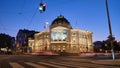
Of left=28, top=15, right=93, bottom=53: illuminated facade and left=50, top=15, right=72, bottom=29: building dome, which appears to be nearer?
left=28, top=15, right=93, bottom=53: illuminated facade

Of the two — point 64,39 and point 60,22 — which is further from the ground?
point 60,22

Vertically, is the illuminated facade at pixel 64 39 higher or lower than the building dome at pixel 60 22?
lower

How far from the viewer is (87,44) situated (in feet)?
358

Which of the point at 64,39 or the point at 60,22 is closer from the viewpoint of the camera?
the point at 64,39

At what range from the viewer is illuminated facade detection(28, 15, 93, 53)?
101 metres

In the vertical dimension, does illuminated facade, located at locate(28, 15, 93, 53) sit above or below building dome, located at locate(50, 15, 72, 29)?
below

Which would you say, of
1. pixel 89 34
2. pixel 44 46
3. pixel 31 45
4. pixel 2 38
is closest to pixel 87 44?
pixel 89 34

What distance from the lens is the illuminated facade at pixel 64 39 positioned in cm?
10106

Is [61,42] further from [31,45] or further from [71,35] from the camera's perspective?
[31,45]

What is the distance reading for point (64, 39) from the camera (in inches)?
4045

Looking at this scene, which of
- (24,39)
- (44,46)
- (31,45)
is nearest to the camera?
(44,46)

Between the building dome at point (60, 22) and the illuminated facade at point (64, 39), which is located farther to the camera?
the building dome at point (60, 22)

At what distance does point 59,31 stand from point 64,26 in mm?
4252

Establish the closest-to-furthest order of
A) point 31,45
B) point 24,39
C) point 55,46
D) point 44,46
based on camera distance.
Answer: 1. point 55,46
2. point 44,46
3. point 31,45
4. point 24,39
